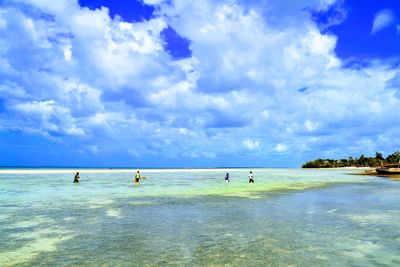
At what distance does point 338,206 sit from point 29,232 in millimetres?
19210

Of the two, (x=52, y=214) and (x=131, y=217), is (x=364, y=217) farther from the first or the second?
(x=52, y=214)

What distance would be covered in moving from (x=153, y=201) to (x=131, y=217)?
24.9 ft

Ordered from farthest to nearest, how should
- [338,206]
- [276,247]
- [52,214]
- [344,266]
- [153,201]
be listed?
[153,201], [338,206], [52,214], [276,247], [344,266]

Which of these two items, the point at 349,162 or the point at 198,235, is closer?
the point at 198,235

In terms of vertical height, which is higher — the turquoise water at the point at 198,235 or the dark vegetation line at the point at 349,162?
the dark vegetation line at the point at 349,162

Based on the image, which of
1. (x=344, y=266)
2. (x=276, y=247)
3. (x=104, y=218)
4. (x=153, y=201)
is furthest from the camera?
(x=153, y=201)

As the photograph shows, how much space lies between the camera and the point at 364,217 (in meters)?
20.1

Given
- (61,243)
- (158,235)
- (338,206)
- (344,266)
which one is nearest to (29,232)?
(61,243)

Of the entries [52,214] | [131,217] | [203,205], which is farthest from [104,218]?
[203,205]

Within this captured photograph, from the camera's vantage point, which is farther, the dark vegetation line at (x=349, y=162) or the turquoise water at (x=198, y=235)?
the dark vegetation line at (x=349, y=162)

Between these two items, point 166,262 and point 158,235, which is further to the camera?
point 158,235

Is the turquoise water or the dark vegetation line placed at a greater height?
the dark vegetation line

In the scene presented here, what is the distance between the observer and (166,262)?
11.3m

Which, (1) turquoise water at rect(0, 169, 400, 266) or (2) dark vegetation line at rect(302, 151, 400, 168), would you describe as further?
(2) dark vegetation line at rect(302, 151, 400, 168)
